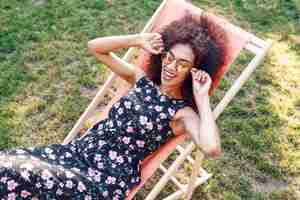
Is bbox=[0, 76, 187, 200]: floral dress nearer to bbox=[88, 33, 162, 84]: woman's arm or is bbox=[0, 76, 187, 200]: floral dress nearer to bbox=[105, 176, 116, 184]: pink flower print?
bbox=[105, 176, 116, 184]: pink flower print

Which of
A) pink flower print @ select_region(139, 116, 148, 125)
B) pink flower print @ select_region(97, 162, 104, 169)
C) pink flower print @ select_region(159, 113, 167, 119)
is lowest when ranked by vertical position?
pink flower print @ select_region(97, 162, 104, 169)

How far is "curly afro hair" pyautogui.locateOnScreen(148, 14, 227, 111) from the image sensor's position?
2.98 m

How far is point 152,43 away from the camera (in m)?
3.20

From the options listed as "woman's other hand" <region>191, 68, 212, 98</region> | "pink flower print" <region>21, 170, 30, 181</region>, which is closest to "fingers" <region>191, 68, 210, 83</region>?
"woman's other hand" <region>191, 68, 212, 98</region>

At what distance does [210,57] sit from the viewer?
303 centimetres

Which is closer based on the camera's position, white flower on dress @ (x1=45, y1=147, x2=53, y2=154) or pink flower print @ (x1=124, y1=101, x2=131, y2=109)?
white flower on dress @ (x1=45, y1=147, x2=53, y2=154)

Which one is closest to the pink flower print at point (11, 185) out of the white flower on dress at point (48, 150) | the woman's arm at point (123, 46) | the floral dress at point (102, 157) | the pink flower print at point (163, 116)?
the floral dress at point (102, 157)

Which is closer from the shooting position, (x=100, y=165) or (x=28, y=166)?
(x=28, y=166)

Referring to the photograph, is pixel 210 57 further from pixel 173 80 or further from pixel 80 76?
pixel 80 76

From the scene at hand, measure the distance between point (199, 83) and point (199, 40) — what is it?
0.28m

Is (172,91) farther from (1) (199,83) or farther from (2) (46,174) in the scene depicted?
(2) (46,174)

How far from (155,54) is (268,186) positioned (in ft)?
5.00

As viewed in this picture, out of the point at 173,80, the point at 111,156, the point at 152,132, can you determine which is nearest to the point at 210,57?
the point at 173,80

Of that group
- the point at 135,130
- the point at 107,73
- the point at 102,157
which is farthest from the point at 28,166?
the point at 107,73
